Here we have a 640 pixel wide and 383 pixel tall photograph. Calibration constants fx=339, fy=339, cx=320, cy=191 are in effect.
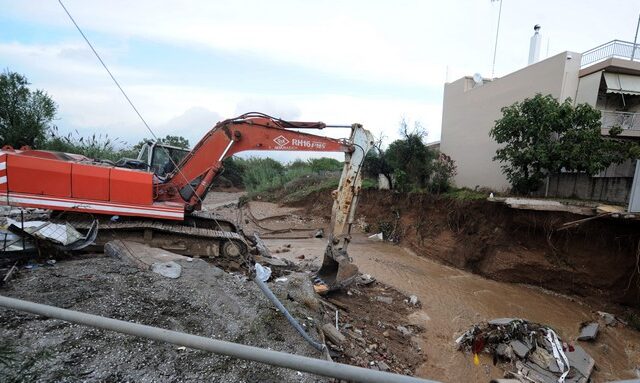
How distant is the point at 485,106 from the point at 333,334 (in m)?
15.0

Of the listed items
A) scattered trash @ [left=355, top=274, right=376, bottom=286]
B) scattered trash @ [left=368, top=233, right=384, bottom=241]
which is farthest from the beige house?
scattered trash @ [left=355, top=274, right=376, bottom=286]

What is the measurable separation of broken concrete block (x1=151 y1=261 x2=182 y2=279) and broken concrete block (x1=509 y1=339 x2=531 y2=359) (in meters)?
5.37

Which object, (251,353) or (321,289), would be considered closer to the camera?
(251,353)

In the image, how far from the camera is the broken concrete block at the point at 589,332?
6560 mm

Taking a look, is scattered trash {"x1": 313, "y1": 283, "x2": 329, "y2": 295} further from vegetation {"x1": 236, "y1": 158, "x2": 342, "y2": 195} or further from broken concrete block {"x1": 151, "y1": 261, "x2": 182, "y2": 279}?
vegetation {"x1": 236, "y1": 158, "x2": 342, "y2": 195}

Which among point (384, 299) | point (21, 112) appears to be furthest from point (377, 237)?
point (21, 112)

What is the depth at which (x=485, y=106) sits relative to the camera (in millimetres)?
16156

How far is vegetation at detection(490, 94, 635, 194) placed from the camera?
32.1 feet

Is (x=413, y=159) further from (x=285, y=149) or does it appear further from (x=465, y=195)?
(x=285, y=149)

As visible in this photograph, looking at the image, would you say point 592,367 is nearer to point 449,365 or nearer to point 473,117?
point 449,365

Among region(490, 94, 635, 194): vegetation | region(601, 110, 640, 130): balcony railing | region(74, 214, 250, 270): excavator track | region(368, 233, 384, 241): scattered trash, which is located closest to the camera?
region(74, 214, 250, 270): excavator track

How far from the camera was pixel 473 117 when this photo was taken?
1688 centimetres

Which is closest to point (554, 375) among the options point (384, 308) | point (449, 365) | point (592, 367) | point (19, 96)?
point (592, 367)

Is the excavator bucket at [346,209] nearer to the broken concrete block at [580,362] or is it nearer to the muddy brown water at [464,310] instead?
the muddy brown water at [464,310]
